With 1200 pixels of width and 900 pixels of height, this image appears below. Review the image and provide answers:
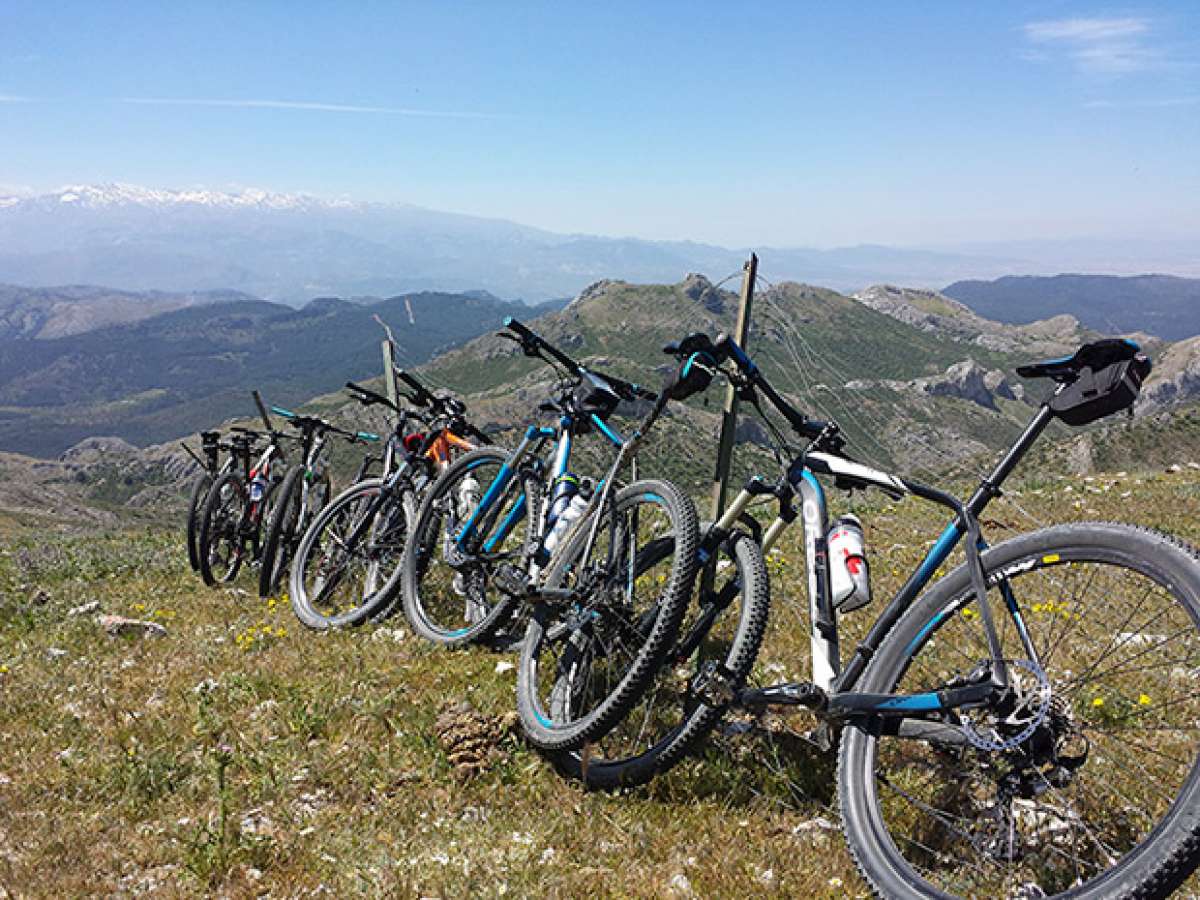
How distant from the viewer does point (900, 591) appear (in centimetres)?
383

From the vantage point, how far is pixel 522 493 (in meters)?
6.88

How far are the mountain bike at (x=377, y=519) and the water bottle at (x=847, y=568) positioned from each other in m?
4.91

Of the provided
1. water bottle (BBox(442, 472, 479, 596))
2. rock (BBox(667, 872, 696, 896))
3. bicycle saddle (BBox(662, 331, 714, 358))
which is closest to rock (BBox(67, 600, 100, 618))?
water bottle (BBox(442, 472, 479, 596))

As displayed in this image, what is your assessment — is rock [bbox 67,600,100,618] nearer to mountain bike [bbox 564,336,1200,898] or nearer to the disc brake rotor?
mountain bike [bbox 564,336,1200,898]

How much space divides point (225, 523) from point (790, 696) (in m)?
9.62

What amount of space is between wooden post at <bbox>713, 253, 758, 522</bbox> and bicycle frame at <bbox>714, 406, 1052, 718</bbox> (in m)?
2.12

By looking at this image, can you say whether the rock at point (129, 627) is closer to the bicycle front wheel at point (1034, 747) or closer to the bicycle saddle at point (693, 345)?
the bicycle saddle at point (693, 345)

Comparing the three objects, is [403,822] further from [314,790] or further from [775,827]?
[775,827]

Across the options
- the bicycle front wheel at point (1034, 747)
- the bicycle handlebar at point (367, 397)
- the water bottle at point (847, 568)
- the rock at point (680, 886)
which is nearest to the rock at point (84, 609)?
the bicycle handlebar at point (367, 397)

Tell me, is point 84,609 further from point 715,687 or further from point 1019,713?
point 1019,713

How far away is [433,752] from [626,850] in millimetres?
1558

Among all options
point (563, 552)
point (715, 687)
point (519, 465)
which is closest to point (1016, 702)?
point (715, 687)

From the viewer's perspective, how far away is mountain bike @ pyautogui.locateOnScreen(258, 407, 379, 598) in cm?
960

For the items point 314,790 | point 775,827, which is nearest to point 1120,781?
point 775,827
